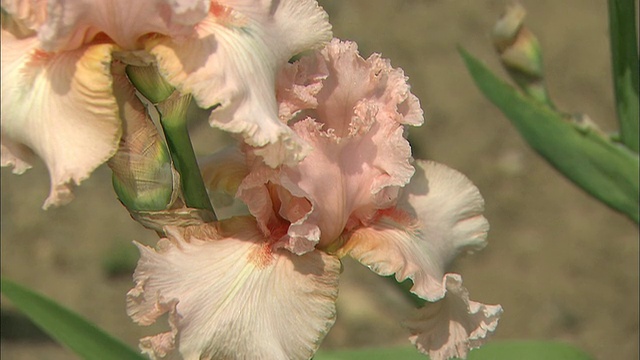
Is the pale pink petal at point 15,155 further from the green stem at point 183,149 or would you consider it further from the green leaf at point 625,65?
the green leaf at point 625,65

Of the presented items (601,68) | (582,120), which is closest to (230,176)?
(582,120)

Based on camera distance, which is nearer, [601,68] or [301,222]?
[301,222]

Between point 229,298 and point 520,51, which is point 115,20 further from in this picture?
point 520,51

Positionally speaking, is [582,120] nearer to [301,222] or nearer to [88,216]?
[301,222]

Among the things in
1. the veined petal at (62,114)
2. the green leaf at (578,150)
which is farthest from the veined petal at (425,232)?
the green leaf at (578,150)

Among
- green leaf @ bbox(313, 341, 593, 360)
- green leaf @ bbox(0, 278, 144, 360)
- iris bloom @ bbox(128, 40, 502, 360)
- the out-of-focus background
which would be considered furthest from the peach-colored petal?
the out-of-focus background
